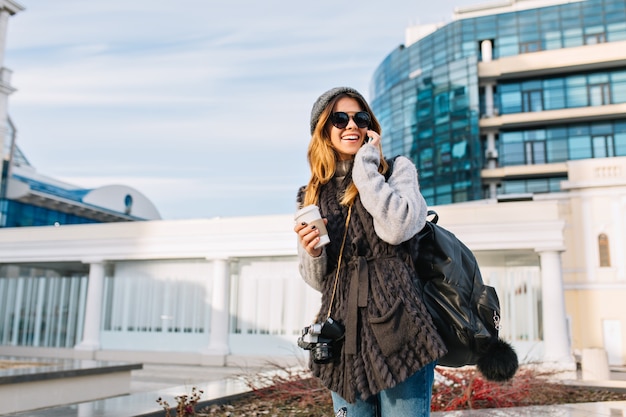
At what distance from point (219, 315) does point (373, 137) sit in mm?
15368

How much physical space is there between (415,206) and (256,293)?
15442 millimetres

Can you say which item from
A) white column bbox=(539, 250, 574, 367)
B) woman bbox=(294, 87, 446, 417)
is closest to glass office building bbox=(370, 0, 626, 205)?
white column bbox=(539, 250, 574, 367)

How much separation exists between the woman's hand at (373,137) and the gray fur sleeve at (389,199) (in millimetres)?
51

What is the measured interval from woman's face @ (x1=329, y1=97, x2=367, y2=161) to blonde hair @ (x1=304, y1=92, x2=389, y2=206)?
0.7 inches

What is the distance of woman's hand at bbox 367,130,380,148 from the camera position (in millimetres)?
2016

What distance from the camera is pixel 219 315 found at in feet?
55.0

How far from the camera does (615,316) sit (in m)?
20.9

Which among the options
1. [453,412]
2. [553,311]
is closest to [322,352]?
[453,412]

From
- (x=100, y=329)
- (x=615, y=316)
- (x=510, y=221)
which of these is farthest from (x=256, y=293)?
(x=615, y=316)

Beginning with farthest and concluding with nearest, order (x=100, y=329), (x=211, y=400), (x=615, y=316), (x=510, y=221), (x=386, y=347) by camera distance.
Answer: (x=615, y=316) → (x=100, y=329) → (x=510, y=221) → (x=211, y=400) → (x=386, y=347)

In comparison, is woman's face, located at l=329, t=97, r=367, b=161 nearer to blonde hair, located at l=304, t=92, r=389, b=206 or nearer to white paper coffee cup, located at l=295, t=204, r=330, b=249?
blonde hair, located at l=304, t=92, r=389, b=206

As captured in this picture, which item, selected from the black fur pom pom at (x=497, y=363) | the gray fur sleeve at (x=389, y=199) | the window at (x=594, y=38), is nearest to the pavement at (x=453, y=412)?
the black fur pom pom at (x=497, y=363)

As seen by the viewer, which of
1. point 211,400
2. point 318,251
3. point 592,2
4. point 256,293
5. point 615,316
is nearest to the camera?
point 318,251

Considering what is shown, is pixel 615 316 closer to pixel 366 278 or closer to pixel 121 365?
pixel 121 365
